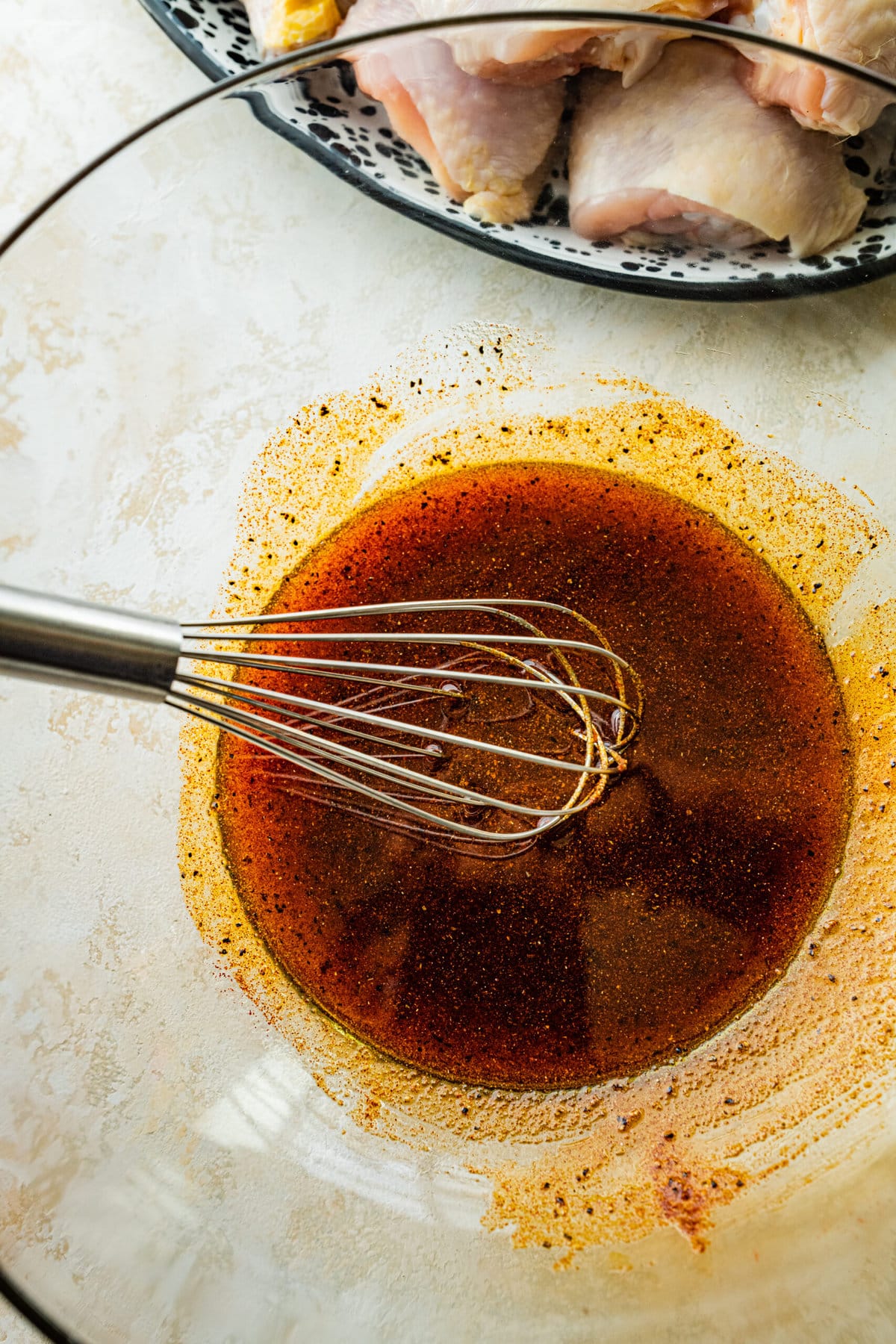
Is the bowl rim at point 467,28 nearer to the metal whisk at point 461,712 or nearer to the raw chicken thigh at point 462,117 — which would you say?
the raw chicken thigh at point 462,117

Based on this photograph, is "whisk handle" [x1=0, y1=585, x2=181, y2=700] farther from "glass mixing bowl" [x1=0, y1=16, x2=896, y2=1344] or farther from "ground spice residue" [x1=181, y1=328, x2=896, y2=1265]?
"ground spice residue" [x1=181, y1=328, x2=896, y2=1265]

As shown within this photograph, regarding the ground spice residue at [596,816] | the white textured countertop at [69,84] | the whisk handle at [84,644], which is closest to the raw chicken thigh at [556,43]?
the ground spice residue at [596,816]

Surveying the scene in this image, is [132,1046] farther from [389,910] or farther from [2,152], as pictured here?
[2,152]

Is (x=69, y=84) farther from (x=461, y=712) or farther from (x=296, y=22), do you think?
(x=461, y=712)

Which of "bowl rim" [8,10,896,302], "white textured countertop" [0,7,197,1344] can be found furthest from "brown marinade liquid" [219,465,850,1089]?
"white textured countertop" [0,7,197,1344]

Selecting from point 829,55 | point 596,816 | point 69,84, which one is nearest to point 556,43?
point 829,55

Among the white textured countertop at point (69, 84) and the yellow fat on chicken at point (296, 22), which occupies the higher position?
the yellow fat on chicken at point (296, 22)
